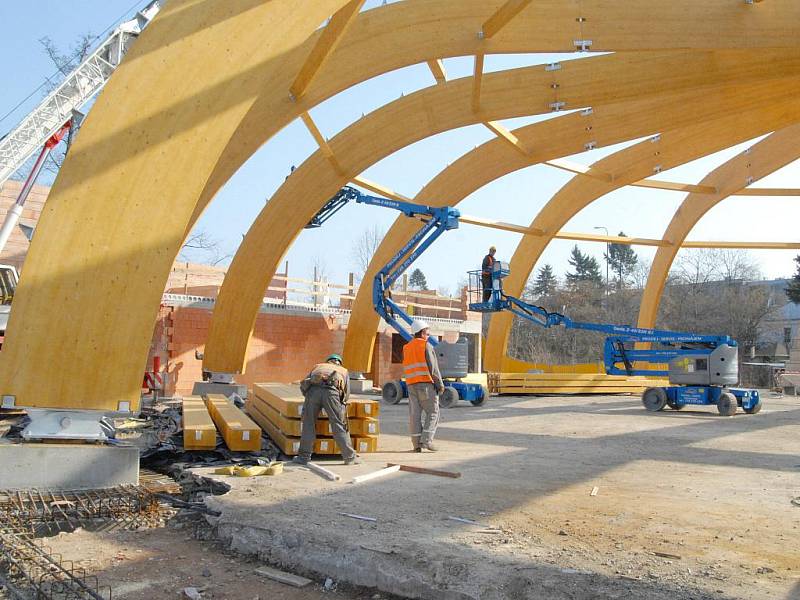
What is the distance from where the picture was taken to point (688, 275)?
6078 centimetres

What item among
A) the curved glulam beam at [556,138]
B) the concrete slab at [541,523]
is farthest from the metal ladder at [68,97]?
the concrete slab at [541,523]

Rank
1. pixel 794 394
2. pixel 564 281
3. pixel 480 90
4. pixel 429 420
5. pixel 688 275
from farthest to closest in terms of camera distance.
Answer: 1. pixel 564 281
2. pixel 688 275
3. pixel 794 394
4. pixel 480 90
5. pixel 429 420

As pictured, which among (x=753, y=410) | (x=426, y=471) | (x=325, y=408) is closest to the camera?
(x=426, y=471)

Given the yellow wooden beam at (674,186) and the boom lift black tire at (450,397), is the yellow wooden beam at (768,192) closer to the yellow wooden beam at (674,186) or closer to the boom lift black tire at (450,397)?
the yellow wooden beam at (674,186)

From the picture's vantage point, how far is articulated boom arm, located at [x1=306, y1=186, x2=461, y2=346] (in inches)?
715

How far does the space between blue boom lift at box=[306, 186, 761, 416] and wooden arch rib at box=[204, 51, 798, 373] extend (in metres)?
0.93

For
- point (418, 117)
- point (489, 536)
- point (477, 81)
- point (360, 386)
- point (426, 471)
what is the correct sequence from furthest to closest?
point (360, 386)
point (418, 117)
point (477, 81)
point (426, 471)
point (489, 536)

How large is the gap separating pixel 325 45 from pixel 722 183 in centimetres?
1815

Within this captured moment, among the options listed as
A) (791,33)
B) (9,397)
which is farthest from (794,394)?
(9,397)

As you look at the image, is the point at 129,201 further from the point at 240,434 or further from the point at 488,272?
the point at 488,272

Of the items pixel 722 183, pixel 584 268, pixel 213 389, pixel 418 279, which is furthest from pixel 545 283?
pixel 213 389

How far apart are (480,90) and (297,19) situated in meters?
7.75

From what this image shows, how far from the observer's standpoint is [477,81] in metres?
14.1

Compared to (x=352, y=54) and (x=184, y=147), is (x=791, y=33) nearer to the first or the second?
(x=352, y=54)
